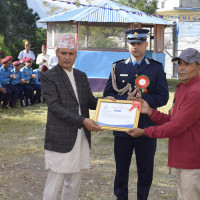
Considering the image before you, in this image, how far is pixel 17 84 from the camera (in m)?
10.6

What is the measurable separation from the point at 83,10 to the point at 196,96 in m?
12.6

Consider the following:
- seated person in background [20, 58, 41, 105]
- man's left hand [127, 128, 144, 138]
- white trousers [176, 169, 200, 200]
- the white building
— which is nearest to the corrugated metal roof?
the white building

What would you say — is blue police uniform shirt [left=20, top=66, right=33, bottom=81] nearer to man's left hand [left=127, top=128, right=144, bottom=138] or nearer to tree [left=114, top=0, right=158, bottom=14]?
man's left hand [left=127, top=128, right=144, bottom=138]

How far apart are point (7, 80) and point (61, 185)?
7150 millimetres

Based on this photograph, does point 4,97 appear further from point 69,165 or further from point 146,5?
point 146,5

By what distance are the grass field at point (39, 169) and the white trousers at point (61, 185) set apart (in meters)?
0.97

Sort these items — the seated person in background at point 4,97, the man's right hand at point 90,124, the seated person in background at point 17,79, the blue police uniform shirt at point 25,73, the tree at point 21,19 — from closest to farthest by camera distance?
the man's right hand at point 90,124 → the seated person in background at point 4,97 → the seated person in background at point 17,79 → the blue police uniform shirt at point 25,73 → the tree at point 21,19

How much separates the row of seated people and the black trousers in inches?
257

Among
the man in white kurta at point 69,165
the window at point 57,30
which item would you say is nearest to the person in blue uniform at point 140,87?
the man in white kurta at point 69,165

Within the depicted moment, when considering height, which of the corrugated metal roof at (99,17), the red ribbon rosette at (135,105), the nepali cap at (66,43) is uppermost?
the corrugated metal roof at (99,17)

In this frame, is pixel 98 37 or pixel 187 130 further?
pixel 98 37

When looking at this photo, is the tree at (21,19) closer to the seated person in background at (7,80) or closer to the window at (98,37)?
the window at (98,37)

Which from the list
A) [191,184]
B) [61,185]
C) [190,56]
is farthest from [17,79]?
[191,184]

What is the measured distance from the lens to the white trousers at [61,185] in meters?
3.17
